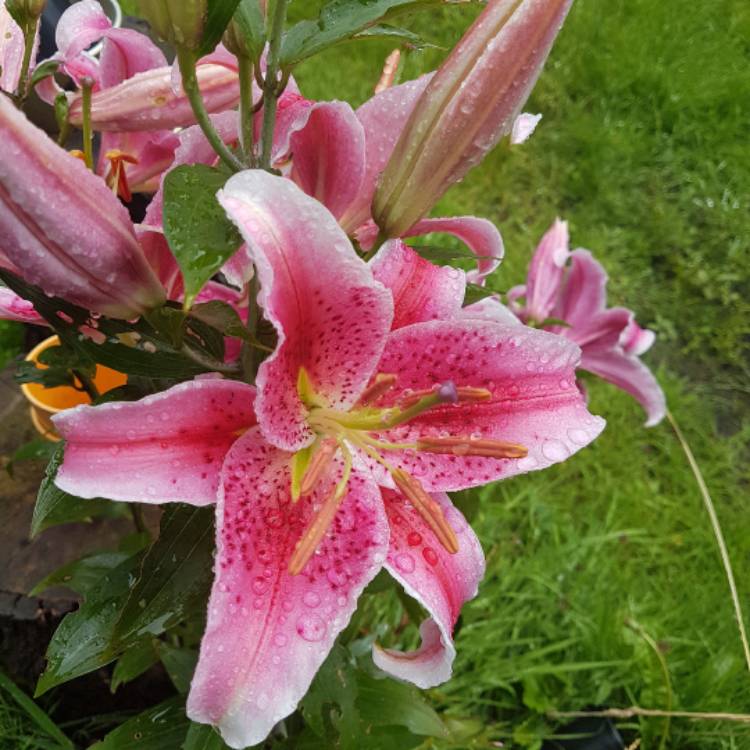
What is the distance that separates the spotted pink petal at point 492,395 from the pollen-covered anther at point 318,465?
0.11ft

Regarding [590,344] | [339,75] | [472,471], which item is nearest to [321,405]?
[472,471]

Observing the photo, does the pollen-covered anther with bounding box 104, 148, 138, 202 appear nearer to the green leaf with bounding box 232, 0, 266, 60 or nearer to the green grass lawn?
the green leaf with bounding box 232, 0, 266, 60

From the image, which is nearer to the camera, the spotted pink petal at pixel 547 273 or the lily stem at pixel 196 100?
the lily stem at pixel 196 100

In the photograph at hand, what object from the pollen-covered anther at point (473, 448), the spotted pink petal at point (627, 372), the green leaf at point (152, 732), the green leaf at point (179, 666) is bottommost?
the green leaf at point (179, 666)

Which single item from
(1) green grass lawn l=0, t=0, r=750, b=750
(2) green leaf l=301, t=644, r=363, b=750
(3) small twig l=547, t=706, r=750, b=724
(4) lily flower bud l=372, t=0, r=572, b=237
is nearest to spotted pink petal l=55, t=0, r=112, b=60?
(4) lily flower bud l=372, t=0, r=572, b=237

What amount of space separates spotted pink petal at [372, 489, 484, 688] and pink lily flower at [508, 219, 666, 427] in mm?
758

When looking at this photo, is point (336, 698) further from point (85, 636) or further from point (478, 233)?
point (478, 233)

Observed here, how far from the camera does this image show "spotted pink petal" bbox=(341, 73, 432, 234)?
24.0 inches

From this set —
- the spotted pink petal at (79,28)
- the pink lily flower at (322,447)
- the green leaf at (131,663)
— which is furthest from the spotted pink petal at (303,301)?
the green leaf at (131,663)

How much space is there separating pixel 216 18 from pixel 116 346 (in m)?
0.23

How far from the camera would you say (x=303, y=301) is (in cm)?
49

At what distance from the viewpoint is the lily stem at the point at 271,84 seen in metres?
0.53

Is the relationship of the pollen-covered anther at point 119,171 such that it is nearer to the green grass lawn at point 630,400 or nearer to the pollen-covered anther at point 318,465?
the pollen-covered anther at point 318,465

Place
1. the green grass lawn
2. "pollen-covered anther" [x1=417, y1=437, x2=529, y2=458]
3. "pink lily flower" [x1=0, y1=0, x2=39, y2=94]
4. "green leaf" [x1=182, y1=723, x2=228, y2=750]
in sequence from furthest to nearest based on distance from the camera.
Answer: the green grass lawn → "green leaf" [x1=182, y1=723, x2=228, y2=750] → "pink lily flower" [x1=0, y1=0, x2=39, y2=94] → "pollen-covered anther" [x1=417, y1=437, x2=529, y2=458]
